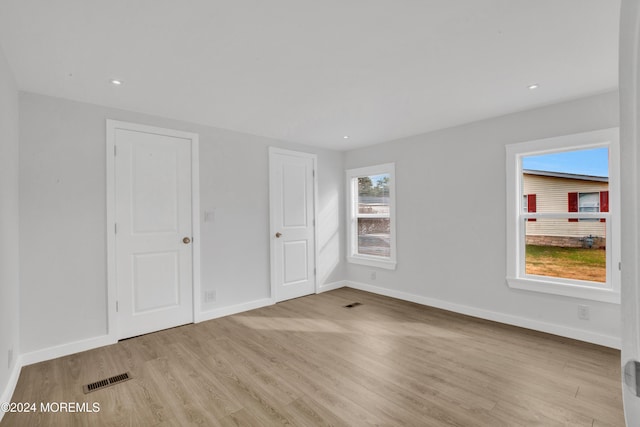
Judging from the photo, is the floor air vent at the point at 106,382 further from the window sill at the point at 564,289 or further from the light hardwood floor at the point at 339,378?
the window sill at the point at 564,289

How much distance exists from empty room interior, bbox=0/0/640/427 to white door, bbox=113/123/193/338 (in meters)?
0.02

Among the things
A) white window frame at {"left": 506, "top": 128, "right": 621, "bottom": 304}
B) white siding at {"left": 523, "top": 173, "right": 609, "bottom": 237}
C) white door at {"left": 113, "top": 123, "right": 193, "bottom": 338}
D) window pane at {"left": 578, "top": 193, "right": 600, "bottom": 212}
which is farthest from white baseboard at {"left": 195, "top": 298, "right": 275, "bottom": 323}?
window pane at {"left": 578, "top": 193, "right": 600, "bottom": 212}

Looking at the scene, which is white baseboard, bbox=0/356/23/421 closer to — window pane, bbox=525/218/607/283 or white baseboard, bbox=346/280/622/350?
white baseboard, bbox=346/280/622/350

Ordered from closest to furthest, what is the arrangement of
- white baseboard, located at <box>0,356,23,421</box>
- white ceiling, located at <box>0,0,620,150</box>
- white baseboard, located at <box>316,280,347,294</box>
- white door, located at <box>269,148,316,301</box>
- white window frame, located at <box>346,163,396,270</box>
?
white ceiling, located at <box>0,0,620,150</box> < white baseboard, located at <box>0,356,23,421</box> < white door, located at <box>269,148,316,301</box> < white window frame, located at <box>346,163,396,270</box> < white baseboard, located at <box>316,280,347,294</box>

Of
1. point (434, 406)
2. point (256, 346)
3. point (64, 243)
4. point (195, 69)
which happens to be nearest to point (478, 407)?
point (434, 406)

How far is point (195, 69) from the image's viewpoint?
2.45 m

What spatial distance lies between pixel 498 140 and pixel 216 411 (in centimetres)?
378

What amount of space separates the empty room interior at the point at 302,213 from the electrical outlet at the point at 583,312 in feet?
0.09

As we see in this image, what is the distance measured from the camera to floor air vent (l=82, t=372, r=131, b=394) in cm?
240

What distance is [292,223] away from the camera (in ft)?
15.7

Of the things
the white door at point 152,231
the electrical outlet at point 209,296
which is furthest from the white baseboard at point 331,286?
the white door at point 152,231

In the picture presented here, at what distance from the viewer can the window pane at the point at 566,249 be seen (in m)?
3.11

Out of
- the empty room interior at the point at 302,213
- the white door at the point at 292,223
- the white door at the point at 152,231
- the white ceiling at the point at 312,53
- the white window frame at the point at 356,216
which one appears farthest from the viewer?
the white window frame at the point at 356,216

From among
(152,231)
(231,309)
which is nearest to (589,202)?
(231,309)
